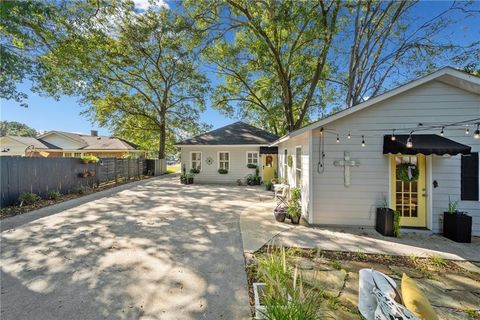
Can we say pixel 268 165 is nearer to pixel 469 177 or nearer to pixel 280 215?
pixel 280 215

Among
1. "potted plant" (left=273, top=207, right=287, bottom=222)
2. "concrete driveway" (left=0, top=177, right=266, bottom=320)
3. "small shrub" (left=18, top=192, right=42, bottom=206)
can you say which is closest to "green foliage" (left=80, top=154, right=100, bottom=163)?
"small shrub" (left=18, top=192, right=42, bottom=206)

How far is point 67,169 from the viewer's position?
979 cm

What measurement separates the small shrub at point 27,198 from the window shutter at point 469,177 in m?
13.3

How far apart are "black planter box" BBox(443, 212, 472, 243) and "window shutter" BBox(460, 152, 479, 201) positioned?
74cm

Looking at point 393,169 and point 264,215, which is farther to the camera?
point 264,215

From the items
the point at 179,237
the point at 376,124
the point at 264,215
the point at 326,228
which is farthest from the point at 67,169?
the point at 376,124

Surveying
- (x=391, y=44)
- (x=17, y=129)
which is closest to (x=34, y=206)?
(x=391, y=44)

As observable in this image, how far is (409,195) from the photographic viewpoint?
19.0 ft

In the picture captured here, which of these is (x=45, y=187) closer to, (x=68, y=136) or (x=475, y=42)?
(x=475, y=42)

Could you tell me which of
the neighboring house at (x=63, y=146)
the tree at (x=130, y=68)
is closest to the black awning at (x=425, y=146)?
the tree at (x=130, y=68)

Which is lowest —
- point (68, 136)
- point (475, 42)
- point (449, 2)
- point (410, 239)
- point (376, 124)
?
point (410, 239)

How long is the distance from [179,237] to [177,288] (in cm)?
204

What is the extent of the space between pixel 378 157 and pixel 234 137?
10421mm

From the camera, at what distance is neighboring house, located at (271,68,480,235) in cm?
544
